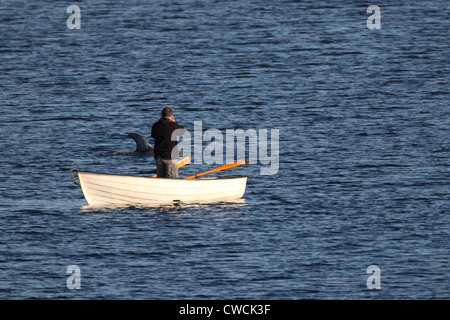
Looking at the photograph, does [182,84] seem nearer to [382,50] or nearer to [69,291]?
[382,50]

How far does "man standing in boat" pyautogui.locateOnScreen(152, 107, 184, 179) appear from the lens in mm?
28672

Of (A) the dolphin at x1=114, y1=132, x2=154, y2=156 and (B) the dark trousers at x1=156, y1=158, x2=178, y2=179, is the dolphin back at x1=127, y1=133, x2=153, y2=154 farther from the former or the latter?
(B) the dark trousers at x1=156, y1=158, x2=178, y2=179

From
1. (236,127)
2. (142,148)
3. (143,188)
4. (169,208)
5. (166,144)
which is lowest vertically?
(169,208)

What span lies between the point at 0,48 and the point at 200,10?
18.0m

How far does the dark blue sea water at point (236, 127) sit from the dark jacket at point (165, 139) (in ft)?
5.88

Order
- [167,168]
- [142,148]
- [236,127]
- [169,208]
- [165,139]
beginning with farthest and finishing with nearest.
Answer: [236,127] < [142,148] < [169,208] < [167,168] < [165,139]

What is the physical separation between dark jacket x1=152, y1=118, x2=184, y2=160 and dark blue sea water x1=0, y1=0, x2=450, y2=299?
179 cm

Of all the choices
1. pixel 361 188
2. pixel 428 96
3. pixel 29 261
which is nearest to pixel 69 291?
pixel 29 261

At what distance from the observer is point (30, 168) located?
36219mm

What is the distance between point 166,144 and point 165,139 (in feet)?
0.53

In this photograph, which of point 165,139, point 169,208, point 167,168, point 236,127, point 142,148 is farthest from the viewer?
point 236,127

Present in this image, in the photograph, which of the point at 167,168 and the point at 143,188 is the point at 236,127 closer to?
the point at 167,168

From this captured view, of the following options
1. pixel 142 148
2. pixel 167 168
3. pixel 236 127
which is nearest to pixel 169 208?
Result: pixel 167 168

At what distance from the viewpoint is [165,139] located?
28656 millimetres
